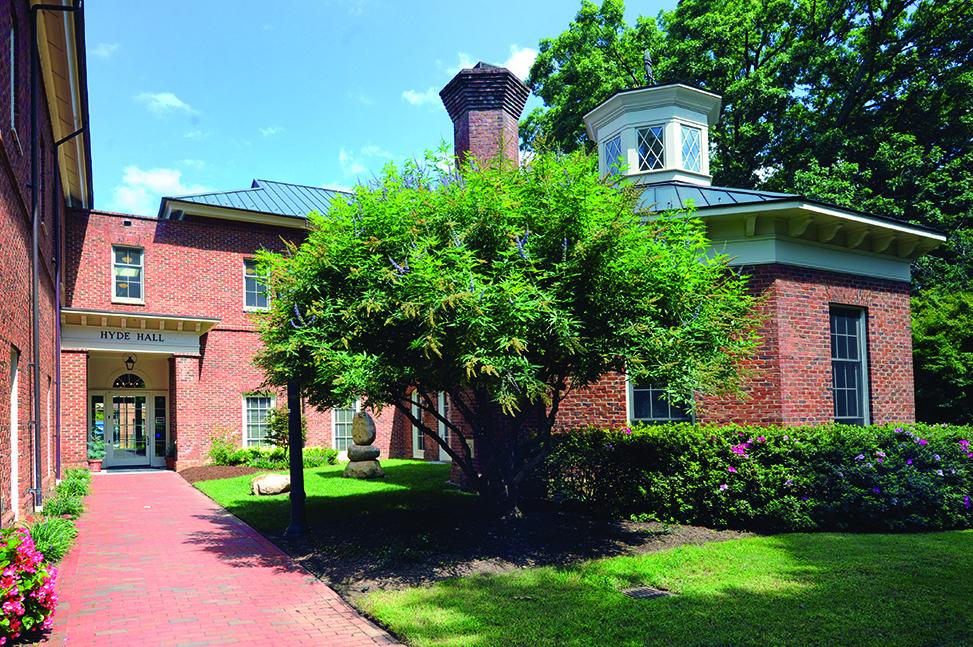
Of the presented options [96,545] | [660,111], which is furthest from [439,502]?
[660,111]

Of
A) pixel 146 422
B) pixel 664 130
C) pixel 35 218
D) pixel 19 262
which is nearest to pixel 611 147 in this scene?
pixel 664 130

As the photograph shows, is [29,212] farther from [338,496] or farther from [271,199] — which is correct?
[271,199]

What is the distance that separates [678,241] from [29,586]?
778 centimetres

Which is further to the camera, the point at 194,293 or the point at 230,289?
the point at 230,289

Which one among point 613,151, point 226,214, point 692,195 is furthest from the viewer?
point 226,214

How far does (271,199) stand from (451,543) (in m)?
17.8

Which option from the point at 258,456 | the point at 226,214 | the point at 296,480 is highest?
the point at 226,214

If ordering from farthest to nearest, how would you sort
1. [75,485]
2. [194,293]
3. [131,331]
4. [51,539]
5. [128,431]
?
[128,431] < [194,293] < [131,331] < [75,485] < [51,539]

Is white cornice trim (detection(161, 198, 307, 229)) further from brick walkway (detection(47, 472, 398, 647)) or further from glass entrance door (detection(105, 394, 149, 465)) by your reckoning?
brick walkway (detection(47, 472, 398, 647))

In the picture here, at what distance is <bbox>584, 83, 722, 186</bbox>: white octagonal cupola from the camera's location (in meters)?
17.2

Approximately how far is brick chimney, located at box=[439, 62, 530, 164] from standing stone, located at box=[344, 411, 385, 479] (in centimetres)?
797

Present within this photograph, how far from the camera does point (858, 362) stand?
13.1 meters

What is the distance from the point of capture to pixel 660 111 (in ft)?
57.1

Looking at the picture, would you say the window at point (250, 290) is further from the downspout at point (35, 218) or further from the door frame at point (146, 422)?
the downspout at point (35, 218)
